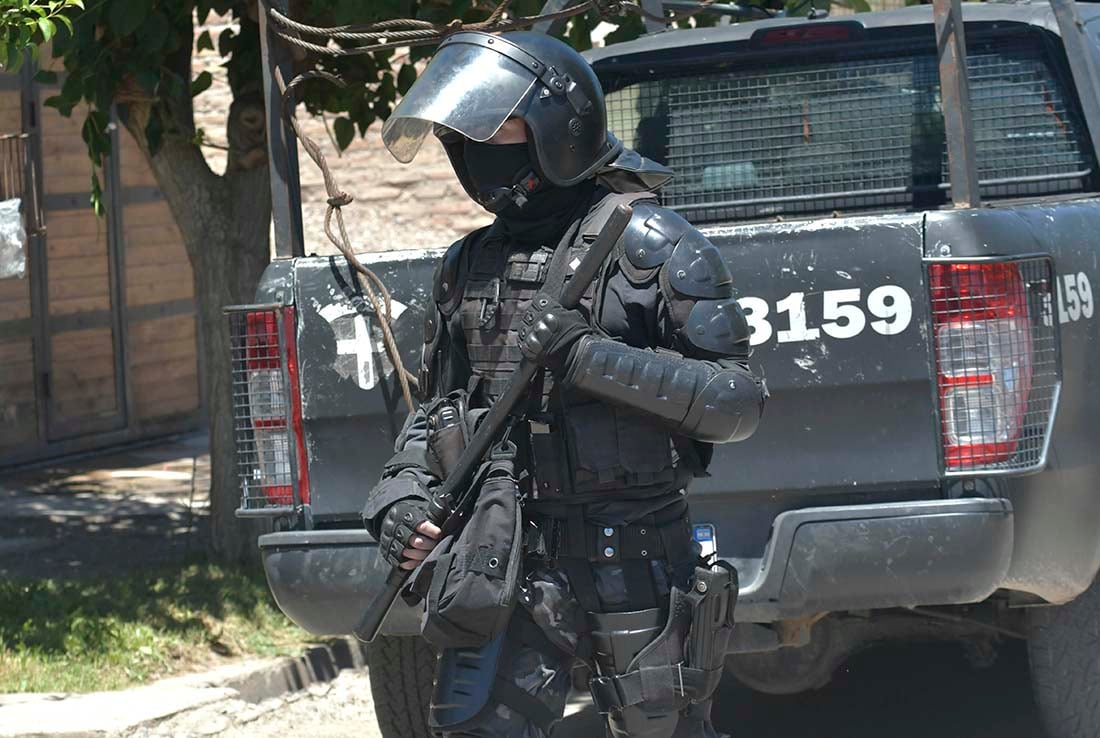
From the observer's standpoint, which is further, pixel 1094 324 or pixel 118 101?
pixel 118 101

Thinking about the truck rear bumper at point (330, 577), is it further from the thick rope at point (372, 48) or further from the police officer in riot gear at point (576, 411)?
the police officer in riot gear at point (576, 411)

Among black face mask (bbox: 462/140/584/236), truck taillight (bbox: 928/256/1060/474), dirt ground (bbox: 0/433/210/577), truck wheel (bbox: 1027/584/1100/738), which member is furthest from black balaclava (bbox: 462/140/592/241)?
dirt ground (bbox: 0/433/210/577)

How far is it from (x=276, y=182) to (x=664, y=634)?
1.85 metres

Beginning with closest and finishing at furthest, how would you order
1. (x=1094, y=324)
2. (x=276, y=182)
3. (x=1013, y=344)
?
1. (x=1013, y=344)
2. (x=1094, y=324)
3. (x=276, y=182)

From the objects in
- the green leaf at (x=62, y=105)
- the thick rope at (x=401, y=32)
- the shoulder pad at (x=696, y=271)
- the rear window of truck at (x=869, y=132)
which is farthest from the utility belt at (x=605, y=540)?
the green leaf at (x=62, y=105)

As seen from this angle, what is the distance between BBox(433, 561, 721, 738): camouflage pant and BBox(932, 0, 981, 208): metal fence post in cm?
131

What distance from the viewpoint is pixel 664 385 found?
10.0 ft

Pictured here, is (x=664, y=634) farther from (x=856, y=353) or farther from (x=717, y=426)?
(x=856, y=353)

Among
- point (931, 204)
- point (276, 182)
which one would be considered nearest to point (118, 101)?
point (276, 182)

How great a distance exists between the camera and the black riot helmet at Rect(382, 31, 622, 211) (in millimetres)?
3189

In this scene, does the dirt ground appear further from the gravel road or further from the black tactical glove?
the black tactical glove

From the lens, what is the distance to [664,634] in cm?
320

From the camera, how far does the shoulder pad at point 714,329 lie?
315cm

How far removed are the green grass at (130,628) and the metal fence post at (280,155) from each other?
1.82 metres
